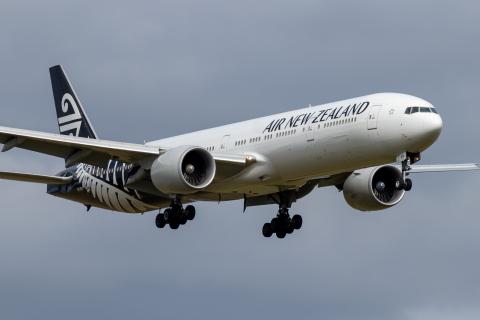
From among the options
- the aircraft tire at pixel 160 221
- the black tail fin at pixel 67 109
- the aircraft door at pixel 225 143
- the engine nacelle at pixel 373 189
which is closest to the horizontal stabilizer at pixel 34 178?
the black tail fin at pixel 67 109

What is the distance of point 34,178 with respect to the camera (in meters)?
67.2

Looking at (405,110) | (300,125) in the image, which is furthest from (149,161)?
(405,110)

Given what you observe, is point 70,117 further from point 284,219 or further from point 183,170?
point 183,170

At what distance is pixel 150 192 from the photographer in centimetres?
6606

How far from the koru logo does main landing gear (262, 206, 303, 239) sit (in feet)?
37.7

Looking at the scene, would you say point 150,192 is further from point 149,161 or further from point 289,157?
point 289,157

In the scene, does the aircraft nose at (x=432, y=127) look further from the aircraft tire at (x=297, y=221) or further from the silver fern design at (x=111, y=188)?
the silver fern design at (x=111, y=188)

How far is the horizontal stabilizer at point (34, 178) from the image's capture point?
215 feet

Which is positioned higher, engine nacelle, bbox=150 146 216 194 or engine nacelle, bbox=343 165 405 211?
engine nacelle, bbox=343 165 405 211

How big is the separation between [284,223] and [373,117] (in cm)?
983

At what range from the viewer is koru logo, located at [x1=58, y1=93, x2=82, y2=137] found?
74.4 meters

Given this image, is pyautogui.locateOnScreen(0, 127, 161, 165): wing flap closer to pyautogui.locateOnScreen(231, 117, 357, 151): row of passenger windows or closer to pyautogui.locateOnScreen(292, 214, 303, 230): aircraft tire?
pyautogui.locateOnScreen(231, 117, 357, 151): row of passenger windows

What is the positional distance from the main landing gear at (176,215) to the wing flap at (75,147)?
8.25 ft

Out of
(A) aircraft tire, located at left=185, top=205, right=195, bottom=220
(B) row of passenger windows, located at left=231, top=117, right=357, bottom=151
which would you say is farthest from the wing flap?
(B) row of passenger windows, located at left=231, top=117, right=357, bottom=151
